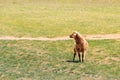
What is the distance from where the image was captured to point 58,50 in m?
19.5

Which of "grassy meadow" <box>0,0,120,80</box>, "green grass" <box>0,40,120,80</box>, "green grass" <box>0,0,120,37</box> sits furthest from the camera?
"green grass" <box>0,0,120,37</box>

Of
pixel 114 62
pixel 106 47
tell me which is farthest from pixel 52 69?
pixel 106 47

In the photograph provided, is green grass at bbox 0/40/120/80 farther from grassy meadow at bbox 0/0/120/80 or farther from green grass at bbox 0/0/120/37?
green grass at bbox 0/0/120/37

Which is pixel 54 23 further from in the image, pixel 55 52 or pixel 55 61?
pixel 55 61

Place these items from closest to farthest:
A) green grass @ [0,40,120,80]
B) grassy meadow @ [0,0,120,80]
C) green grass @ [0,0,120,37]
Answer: green grass @ [0,40,120,80] < grassy meadow @ [0,0,120,80] < green grass @ [0,0,120,37]

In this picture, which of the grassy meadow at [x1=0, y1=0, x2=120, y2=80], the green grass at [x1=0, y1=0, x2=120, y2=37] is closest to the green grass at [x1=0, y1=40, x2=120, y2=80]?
the grassy meadow at [x1=0, y1=0, x2=120, y2=80]

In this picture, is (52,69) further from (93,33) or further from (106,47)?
(93,33)

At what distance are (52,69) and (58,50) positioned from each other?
400cm

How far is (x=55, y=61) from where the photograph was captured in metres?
17.0

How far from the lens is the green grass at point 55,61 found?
14625mm

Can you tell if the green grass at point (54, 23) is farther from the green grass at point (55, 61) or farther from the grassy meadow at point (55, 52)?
the green grass at point (55, 61)

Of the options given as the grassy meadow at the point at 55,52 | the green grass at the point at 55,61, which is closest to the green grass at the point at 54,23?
the grassy meadow at the point at 55,52

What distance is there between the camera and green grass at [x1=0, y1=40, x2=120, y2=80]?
14.6 metres

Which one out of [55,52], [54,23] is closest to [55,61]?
[55,52]
